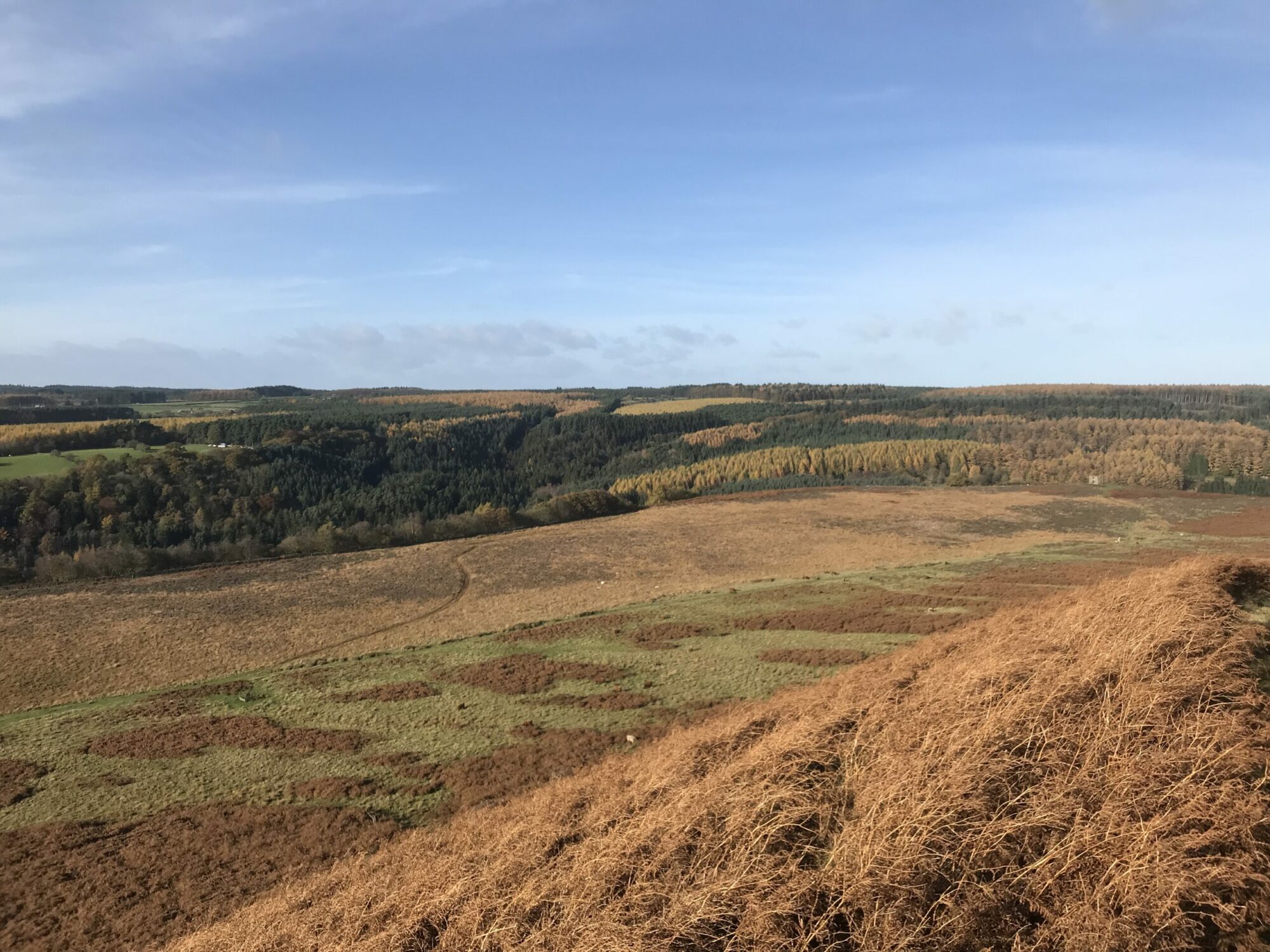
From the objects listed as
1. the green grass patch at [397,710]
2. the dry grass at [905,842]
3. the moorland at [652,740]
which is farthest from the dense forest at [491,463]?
the dry grass at [905,842]

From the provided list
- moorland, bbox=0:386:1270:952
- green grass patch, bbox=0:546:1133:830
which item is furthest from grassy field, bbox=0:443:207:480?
green grass patch, bbox=0:546:1133:830

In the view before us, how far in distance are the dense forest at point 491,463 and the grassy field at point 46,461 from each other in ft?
2.18

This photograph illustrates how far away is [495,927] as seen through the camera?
909cm

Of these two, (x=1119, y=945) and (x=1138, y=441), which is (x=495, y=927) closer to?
(x=1119, y=945)

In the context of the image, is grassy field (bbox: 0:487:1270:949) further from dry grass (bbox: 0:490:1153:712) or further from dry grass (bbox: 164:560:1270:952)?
dry grass (bbox: 164:560:1270:952)

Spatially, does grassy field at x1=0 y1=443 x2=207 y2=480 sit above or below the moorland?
above

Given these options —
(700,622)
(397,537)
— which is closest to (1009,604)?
(700,622)

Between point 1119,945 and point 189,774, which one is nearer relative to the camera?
point 1119,945

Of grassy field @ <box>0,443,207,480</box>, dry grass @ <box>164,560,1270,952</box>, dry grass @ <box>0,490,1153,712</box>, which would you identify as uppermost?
grassy field @ <box>0,443,207,480</box>

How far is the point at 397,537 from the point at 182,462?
42709 millimetres

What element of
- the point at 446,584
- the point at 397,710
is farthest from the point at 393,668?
the point at 446,584

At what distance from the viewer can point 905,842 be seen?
9.27m

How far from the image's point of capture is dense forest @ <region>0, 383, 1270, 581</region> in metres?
75.0

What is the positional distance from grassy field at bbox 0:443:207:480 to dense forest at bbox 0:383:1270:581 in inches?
26.2
